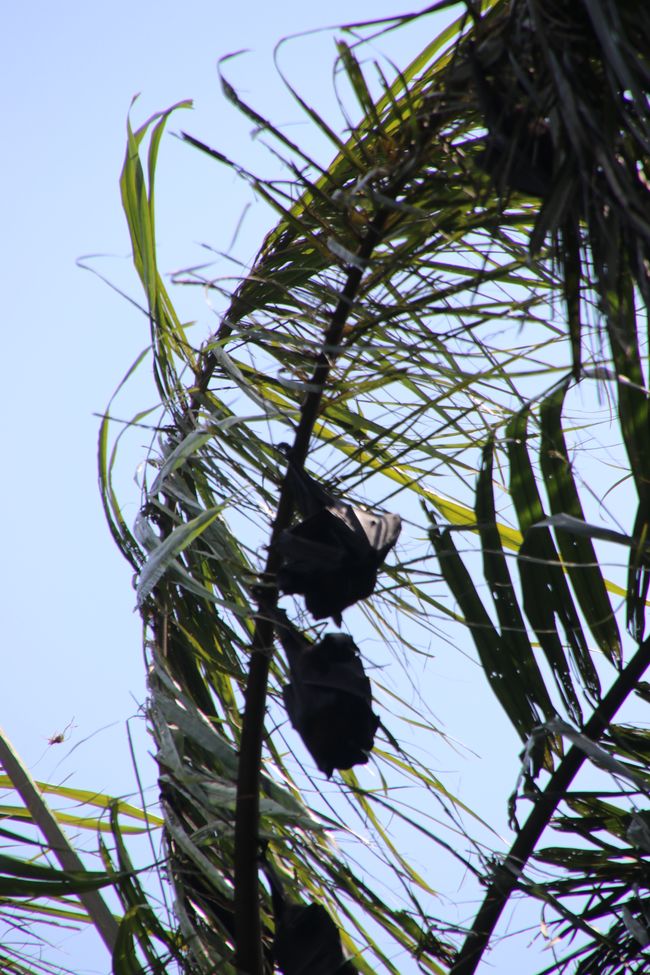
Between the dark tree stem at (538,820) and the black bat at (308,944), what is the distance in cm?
14

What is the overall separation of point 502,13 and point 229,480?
26.8 inches

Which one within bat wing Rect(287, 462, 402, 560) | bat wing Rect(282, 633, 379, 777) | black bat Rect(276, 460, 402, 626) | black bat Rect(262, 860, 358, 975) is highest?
bat wing Rect(287, 462, 402, 560)

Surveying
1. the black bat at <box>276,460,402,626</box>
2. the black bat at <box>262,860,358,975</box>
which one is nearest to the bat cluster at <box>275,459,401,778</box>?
the black bat at <box>276,460,402,626</box>

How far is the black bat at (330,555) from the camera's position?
1.02 metres

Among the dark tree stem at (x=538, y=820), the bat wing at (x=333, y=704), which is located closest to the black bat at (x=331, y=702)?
the bat wing at (x=333, y=704)

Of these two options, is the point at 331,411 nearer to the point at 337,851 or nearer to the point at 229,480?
the point at 229,480

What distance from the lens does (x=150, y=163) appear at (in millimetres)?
1441

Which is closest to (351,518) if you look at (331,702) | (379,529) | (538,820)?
(379,529)

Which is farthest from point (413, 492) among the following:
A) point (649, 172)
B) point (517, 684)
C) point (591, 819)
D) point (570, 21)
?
point (570, 21)

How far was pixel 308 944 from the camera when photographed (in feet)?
3.81

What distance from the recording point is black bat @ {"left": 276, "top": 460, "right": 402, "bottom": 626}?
1.02 metres

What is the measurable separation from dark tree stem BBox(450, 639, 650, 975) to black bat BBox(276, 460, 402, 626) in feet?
1.14

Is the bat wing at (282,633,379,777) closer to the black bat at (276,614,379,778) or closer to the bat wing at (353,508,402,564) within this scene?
the black bat at (276,614,379,778)

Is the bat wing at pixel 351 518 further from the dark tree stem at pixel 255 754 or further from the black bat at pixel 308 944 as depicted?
the black bat at pixel 308 944
